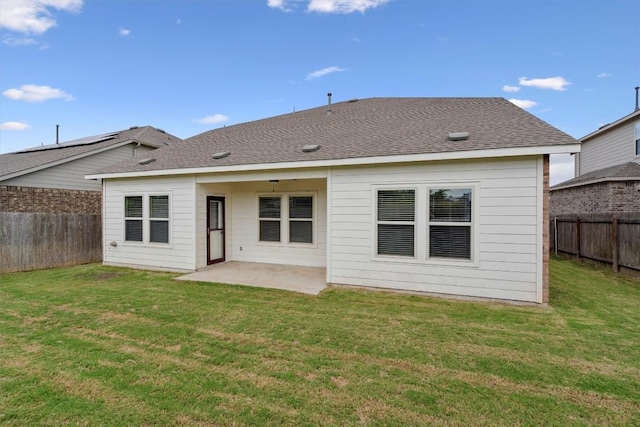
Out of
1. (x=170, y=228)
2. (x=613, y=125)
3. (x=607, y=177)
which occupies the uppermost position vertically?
(x=613, y=125)

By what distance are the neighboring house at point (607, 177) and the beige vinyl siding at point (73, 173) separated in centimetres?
1984

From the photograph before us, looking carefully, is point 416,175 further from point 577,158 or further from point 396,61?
point 577,158

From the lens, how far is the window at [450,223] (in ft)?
19.8

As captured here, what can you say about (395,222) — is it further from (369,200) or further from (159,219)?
(159,219)

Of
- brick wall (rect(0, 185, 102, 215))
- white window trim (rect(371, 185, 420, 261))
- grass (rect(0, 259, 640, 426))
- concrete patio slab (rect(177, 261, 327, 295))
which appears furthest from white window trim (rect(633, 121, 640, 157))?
brick wall (rect(0, 185, 102, 215))

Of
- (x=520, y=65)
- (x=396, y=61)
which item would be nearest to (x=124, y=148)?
(x=396, y=61)

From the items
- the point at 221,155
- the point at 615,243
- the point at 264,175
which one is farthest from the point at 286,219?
the point at 615,243

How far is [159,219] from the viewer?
9.06 metres

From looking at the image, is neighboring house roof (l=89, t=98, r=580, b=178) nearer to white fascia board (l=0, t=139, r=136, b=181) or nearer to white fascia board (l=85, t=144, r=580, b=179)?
white fascia board (l=85, t=144, r=580, b=179)

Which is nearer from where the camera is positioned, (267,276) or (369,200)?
(369,200)

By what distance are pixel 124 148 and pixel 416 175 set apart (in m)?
14.1

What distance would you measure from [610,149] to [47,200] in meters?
24.3

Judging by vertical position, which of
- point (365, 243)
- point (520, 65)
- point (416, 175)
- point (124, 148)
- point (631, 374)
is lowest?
point (631, 374)

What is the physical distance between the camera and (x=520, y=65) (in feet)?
40.9
